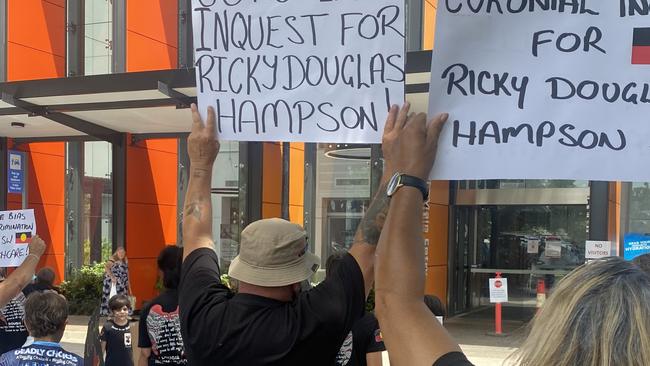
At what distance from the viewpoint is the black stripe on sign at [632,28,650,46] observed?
81.5 inches

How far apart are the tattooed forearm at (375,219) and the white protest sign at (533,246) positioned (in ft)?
Answer: 40.3

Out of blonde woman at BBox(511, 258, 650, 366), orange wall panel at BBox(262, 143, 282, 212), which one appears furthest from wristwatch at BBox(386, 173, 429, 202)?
A: orange wall panel at BBox(262, 143, 282, 212)

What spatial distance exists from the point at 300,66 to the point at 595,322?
1639 millimetres

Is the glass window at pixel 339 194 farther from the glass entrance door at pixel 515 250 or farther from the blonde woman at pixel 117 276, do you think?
the blonde woman at pixel 117 276

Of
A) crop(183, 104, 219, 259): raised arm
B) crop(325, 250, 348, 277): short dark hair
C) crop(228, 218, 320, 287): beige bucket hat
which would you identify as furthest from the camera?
crop(183, 104, 219, 259): raised arm

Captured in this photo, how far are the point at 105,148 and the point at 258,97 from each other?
1432 centimetres

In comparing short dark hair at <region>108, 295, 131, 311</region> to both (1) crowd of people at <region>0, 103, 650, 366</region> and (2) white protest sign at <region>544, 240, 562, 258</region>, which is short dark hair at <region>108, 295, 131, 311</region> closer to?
(1) crowd of people at <region>0, 103, 650, 366</region>

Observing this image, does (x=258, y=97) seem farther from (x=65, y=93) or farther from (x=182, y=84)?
(x=65, y=93)

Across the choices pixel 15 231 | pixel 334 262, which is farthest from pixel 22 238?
pixel 334 262

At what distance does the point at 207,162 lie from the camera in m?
2.53

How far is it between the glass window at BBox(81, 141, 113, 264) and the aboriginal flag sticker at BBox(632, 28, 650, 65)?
1445 cm

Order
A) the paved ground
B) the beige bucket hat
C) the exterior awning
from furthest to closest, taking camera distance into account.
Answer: the paved ground < the exterior awning < the beige bucket hat

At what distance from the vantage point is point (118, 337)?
5.73m

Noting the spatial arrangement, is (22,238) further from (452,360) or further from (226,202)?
(226,202)
